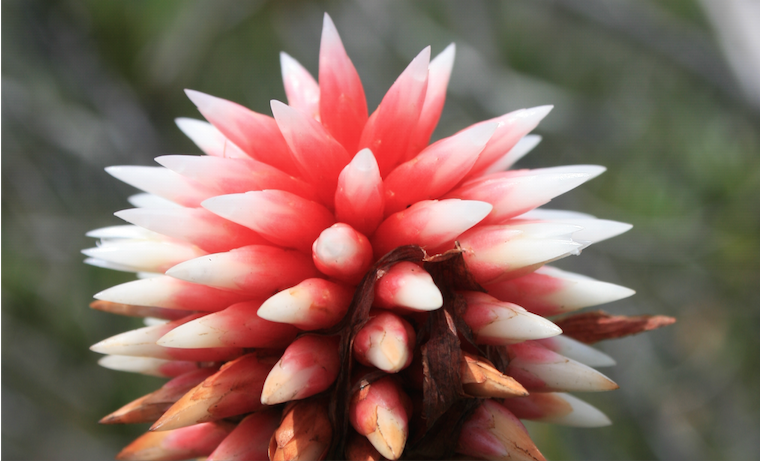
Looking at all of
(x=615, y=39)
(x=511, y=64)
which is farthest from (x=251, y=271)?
(x=511, y=64)

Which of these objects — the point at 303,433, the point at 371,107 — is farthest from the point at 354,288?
the point at 371,107

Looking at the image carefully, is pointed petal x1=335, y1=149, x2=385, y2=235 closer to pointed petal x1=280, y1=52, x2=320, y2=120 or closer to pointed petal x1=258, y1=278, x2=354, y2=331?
pointed petal x1=258, y1=278, x2=354, y2=331

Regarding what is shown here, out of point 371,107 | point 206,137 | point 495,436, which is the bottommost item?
point 495,436

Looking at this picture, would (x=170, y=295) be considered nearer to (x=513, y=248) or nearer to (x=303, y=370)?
(x=303, y=370)

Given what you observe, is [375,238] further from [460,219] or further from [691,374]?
[691,374]

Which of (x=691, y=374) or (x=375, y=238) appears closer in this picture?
(x=375, y=238)

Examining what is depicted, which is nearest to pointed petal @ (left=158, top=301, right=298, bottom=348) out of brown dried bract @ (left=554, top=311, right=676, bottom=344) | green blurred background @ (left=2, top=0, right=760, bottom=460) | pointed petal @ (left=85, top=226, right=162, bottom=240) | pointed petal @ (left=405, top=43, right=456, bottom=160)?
pointed petal @ (left=85, top=226, right=162, bottom=240)

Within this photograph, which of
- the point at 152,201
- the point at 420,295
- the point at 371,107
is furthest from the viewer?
the point at 371,107
